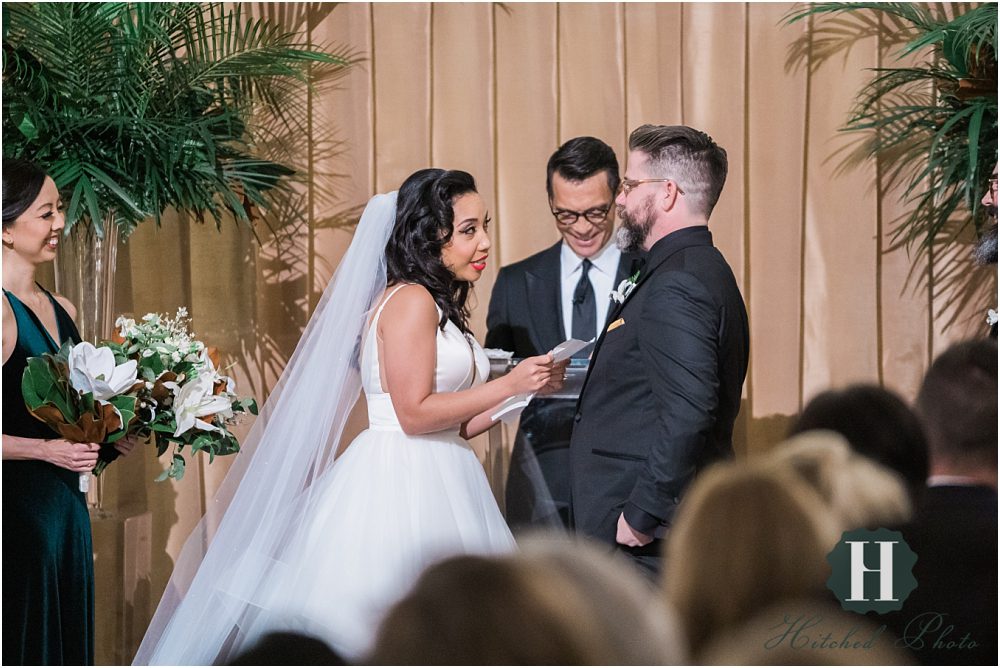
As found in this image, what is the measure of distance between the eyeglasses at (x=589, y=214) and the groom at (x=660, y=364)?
27.7 inches

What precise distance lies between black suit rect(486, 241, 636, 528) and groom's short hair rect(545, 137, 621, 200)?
28 centimetres

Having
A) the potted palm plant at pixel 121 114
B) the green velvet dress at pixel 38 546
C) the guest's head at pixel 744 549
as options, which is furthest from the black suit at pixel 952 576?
the potted palm plant at pixel 121 114

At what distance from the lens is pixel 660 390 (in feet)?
7.45

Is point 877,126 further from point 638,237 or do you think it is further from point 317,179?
point 317,179

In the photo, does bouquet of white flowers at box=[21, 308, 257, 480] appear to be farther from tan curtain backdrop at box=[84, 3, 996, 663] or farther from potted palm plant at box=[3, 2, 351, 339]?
tan curtain backdrop at box=[84, 3, 996, 663]

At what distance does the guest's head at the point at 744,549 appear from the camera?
96cm

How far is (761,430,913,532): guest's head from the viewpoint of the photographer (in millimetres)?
1101

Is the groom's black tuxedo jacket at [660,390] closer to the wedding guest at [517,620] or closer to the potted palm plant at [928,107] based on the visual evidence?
the potted palm plant at [928,107]

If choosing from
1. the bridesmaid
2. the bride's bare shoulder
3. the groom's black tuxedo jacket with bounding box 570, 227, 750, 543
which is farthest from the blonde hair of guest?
the bridesmaid

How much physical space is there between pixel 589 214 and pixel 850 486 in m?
2.29

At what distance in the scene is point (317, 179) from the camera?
12.8ft

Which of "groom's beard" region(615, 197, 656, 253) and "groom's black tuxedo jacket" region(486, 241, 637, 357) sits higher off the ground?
"groom's beard" region(615, 197, 656, 253)

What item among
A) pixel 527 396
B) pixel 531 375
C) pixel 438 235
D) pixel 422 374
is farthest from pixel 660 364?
pixel 438 235

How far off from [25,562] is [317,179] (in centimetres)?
→ 190
